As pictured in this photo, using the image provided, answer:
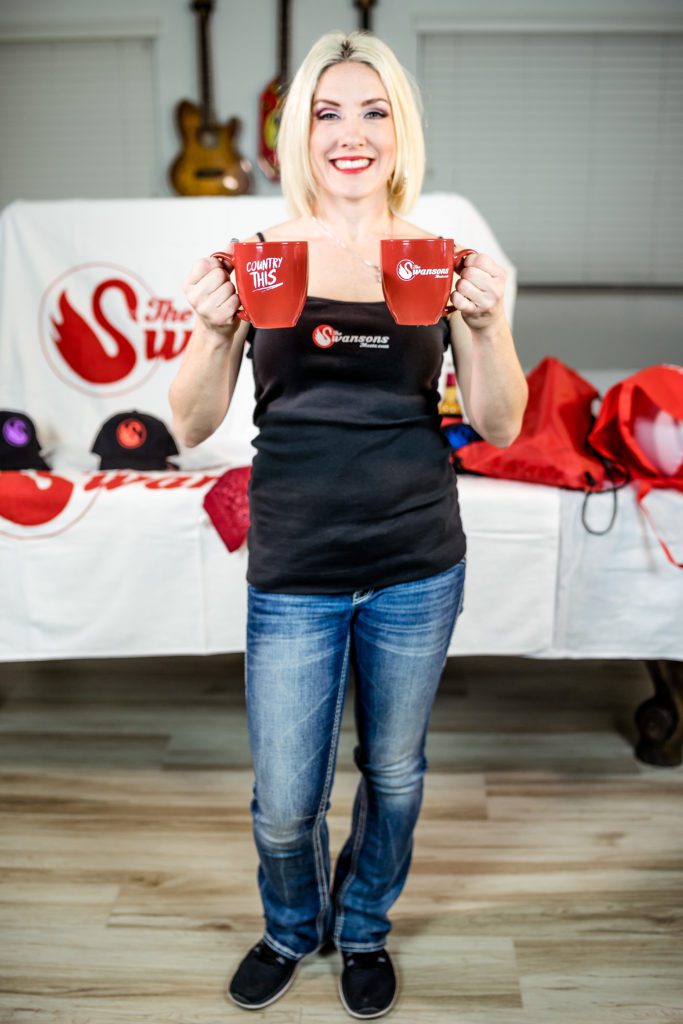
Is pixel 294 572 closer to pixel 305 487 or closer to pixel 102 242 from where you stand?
pixel 305 487

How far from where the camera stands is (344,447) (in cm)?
112

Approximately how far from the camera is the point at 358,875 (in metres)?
1.36

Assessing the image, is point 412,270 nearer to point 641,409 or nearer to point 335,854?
point 641,409

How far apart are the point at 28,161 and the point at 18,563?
285 cm

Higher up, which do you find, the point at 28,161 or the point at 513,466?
the point at 28,161

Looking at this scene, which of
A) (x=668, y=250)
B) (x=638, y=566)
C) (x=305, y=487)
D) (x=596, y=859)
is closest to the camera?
(x=305, y=487)

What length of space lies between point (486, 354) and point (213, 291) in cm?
34

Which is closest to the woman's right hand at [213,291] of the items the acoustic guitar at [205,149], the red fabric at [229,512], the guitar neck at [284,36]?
the red fabric at [229,512]

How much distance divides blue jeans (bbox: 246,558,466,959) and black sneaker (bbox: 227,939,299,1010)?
6 centimetres

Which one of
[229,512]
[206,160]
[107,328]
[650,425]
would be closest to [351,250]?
[229,512]

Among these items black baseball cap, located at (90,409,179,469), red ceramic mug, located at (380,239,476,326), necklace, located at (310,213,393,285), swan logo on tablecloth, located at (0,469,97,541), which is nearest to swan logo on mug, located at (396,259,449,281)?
red ceramic mug, located at (380,239,476,326)

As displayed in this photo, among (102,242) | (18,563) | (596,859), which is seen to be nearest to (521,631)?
(596,859)

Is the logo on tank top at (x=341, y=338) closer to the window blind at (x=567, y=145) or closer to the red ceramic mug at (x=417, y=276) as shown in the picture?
the red ceramic mug at (x=417, y=276)

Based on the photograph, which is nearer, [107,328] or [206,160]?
[107,328]
